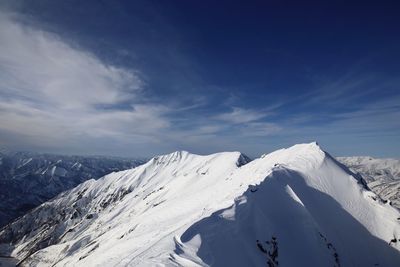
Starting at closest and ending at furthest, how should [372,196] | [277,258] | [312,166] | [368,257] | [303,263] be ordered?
1. [277,258]
2. [303,263]
3. [368,257]
4. [372,196]
5. [312,166]

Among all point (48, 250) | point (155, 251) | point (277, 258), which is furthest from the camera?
point (48, 250)

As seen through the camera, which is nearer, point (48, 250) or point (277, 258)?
point (277, 258)

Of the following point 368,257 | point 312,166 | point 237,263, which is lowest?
point 368,257

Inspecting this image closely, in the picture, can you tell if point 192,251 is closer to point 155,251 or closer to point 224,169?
point 155,251

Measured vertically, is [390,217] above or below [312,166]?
below

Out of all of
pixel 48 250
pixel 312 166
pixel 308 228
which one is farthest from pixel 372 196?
pixel 48 250

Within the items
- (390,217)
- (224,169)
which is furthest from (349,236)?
(224,169)

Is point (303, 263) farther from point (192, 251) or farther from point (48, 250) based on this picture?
point (48, 250)

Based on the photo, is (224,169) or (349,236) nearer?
(349,236)

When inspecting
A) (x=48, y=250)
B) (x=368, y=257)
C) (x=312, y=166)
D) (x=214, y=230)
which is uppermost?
(x=312, y=166)
